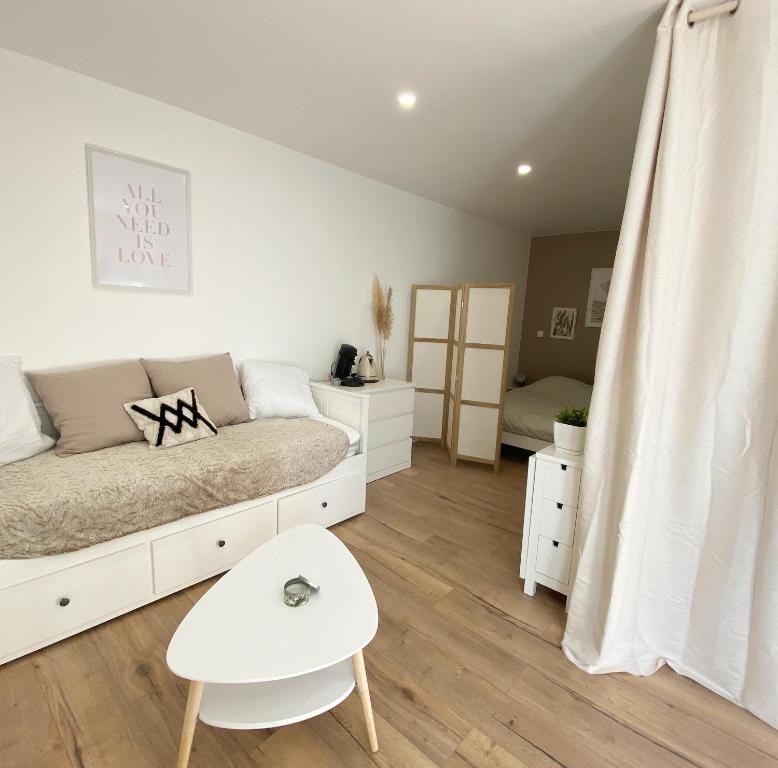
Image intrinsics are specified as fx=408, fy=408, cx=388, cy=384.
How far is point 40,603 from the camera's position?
145cm

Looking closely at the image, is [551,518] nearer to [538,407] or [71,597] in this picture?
[71,597]

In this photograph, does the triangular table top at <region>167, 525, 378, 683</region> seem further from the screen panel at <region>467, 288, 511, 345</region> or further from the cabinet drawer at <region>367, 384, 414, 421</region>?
the screen panel at <region>467, 288, 511, 345</region>

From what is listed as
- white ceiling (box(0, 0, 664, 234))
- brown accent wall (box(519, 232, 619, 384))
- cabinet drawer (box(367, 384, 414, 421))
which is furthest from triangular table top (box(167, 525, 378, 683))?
brown accent wall (box(519, 232, 619, 384))

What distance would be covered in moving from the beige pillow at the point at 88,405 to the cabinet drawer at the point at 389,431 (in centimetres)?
155

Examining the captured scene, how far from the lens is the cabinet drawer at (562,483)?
1.74m

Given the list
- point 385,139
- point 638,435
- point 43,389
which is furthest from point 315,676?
point 385,139

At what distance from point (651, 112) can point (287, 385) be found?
2.23 m

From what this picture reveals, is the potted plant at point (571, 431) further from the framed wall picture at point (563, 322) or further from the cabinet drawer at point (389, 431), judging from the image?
Result: the framed wall picture at point (563, 322)

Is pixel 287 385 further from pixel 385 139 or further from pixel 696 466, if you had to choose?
pixel 696 466

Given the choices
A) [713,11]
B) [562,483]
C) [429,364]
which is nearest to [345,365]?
[429,364]

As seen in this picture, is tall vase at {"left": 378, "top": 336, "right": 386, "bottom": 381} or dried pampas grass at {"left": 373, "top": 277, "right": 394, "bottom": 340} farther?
tall vase at {"left": 378, "top": 336, "right": 386, "bottom": 381}

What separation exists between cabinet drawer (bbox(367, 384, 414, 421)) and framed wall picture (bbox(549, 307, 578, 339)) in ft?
8.75

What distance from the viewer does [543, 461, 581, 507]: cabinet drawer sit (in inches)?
68.6

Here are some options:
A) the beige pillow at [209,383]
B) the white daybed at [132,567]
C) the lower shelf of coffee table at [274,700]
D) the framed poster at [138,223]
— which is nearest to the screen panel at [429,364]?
the white daybed at [132,567]
